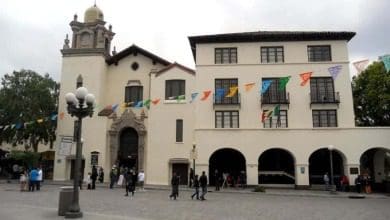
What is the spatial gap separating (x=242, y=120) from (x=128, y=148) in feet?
37.5

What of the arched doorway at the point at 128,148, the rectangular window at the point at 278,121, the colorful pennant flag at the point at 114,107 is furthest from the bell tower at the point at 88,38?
the rectangular window at the point at 278,121

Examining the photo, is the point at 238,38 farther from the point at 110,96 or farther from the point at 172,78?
the point at 110,96

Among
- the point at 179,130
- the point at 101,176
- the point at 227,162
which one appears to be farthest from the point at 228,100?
the point at 101,176

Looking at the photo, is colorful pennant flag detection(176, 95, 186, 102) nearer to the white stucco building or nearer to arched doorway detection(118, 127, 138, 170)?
the white stucco building

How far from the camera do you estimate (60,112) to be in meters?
35.6

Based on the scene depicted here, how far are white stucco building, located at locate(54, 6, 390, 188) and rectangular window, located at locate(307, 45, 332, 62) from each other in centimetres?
8

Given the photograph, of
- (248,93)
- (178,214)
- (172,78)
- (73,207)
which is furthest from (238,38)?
(73,207)

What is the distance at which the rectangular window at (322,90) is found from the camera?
30.8 m

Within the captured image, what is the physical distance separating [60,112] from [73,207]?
2506 centimetres

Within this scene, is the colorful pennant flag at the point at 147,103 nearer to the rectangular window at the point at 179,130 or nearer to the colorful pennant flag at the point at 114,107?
the colorful pennant flag at the point at 114,107

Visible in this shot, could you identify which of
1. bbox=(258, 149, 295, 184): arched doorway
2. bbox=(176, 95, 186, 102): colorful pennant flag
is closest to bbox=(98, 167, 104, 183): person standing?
bbox=(176, 95, 186, 102): colorful pennant flag

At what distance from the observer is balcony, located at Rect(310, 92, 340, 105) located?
30.5 m

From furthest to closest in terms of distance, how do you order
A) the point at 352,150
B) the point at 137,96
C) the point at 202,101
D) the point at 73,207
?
the point at 137,96 → the point at 202,101 → the point at 352,150 → the point at 73,207

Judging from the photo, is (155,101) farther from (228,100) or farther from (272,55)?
(272,55)
